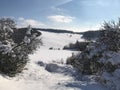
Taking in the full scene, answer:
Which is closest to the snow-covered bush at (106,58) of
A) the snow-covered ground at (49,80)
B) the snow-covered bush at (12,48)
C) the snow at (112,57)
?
the snow at (112,57)

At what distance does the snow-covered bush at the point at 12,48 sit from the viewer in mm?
12836

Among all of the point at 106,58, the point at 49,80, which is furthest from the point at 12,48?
the point at 106,58

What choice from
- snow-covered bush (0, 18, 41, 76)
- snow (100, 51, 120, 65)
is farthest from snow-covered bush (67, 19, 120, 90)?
snow-covered bush (0, 18, 41, 76)

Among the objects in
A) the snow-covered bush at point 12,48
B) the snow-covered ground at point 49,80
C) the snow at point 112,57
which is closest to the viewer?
the snow-covered ground at point 49,80

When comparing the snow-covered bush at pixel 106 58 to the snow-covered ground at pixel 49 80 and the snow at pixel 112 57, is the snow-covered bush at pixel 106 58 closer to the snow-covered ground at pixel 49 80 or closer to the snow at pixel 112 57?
the snow at pixel 112 57

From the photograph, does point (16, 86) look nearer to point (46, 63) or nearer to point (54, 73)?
point (54, 73)

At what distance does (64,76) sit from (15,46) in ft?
9.91

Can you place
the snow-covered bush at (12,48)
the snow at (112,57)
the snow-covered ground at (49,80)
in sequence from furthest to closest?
1. the snow-covered bush at (12,48)
2. the snow at (112,57)
3. the snow-covered ground at (49,80)

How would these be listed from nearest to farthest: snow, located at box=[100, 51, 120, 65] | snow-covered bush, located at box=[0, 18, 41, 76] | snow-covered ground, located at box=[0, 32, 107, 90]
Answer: snow-covered ground, located at box=[0, 32, 107, 90], snow, located at box=[100, 51, 120, 65], snow-covered bush, located at box=[0, 18, 41, 76]

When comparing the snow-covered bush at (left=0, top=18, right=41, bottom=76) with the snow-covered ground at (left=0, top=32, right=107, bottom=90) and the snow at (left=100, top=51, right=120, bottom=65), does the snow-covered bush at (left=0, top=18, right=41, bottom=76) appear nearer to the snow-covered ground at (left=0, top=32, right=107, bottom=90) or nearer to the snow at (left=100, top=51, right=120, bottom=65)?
the snow-covered ground at (left=0, top=32, right=107, bottom=90)

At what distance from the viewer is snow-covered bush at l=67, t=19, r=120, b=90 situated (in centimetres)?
1153

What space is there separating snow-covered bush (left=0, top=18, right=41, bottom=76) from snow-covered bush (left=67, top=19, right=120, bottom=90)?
3247 millimetres

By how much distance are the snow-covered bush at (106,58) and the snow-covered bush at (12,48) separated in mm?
3247

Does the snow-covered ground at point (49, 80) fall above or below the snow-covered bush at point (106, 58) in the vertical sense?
below
